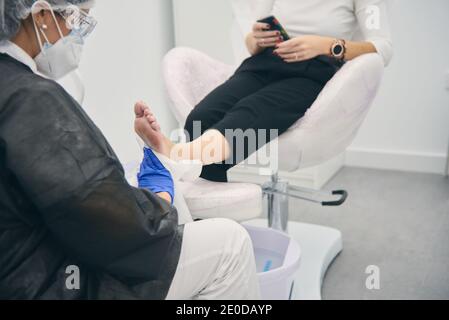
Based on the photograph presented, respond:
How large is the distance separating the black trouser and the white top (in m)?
0.13

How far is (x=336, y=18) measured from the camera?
58.7 inches

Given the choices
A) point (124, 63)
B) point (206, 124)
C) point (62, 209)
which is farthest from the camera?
point (124, 63)

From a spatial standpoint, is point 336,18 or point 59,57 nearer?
point 59,57

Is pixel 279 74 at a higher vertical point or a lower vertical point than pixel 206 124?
higher

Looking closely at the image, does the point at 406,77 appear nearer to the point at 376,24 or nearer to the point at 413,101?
the point at 413,101

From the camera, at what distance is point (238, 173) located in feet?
7.93

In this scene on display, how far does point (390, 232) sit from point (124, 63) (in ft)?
4.44

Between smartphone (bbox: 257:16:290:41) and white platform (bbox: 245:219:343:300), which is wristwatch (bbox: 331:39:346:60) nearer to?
smartphone (bbox: 257:16:290:41)

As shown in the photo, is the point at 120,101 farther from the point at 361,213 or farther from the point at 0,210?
the point at 0,210

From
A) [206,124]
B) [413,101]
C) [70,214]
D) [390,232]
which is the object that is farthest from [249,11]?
[70,214]

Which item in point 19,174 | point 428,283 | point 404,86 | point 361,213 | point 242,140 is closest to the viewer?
point 19,174

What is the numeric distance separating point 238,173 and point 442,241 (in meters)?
1.02
